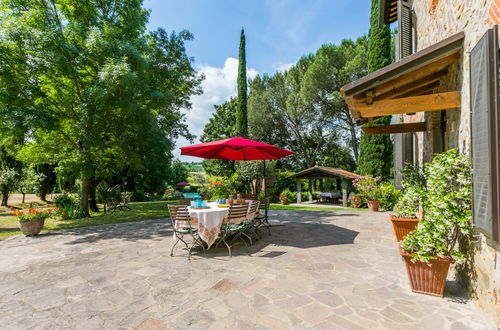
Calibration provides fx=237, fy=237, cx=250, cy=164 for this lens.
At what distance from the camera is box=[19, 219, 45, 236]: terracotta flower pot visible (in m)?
6.14

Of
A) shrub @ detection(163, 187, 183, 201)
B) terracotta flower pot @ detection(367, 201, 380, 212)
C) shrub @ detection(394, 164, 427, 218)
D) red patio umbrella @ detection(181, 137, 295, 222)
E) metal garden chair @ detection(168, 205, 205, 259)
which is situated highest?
red patio umbrella @ detection(181, 137, 295, 222)

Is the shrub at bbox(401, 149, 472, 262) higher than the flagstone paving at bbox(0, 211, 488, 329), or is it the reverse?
the shrub at bbox(401, 149, 472, 262)

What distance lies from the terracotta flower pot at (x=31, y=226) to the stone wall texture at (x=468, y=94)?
8921 mm

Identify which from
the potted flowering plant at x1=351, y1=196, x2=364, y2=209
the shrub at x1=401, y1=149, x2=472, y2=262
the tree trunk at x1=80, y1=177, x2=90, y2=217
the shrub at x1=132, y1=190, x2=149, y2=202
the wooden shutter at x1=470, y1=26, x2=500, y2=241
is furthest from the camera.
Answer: the shrub at x1=132, y1=190, x2=149, y2=202

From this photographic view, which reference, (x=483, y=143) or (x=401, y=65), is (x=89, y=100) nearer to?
(x=401, y=65)

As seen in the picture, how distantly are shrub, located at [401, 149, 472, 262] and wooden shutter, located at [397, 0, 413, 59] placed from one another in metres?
4.57

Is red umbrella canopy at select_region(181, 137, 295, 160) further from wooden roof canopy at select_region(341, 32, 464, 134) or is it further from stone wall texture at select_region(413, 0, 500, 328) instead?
stone wall texture at select_region(413, 0, 500, 328)

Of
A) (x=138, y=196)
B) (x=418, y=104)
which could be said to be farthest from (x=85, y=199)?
(x=138, y=196)

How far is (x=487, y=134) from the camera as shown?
81.0 inches

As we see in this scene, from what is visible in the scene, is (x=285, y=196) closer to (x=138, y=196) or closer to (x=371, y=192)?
(x=371, y=192)

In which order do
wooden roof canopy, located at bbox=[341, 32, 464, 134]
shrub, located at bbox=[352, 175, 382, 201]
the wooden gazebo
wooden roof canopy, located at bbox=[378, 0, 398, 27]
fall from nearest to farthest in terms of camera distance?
wooden roof canopy, located at bbox=[341, 32, 464, 134], wooden roof canopy, located at bbox=[378, 0, 398, 27], shrub, located at bbox=[352, 175, 382, 201], the wooden gazebo

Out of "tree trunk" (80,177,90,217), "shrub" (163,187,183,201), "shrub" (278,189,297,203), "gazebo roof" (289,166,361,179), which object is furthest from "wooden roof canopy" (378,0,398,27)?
"shrub" (163,187,183,201)

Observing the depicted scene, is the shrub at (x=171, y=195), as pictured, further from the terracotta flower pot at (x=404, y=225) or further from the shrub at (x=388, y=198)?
the terracotta flower pot at (x=404, y=225)

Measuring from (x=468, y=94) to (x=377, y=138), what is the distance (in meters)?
13.6
